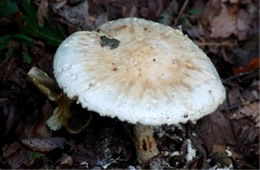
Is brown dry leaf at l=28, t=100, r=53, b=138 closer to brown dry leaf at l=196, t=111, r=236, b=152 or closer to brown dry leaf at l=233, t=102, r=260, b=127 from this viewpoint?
brown dry leaf at l=196, t=111, r=236, b=152

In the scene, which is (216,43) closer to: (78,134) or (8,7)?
(78,134)

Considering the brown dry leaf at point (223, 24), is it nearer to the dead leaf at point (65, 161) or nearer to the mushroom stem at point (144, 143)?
the mushroom stem at point (144, 143)

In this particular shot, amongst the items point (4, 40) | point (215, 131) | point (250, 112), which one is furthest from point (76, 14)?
point (250, 112)

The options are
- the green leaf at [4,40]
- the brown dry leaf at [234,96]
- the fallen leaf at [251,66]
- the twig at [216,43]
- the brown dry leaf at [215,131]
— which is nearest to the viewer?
the green leaf at [4,40]

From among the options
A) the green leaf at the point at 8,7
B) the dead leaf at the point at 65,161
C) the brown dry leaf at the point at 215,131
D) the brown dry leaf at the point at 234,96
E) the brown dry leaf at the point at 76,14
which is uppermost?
the green leaf at the point at 8,7

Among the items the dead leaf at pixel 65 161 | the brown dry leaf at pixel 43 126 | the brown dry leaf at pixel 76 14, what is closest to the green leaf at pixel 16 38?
the brown dry leaf at pixel 43 126

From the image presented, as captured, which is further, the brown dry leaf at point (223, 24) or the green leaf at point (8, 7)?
the brown dry leaf at point (223, 24)

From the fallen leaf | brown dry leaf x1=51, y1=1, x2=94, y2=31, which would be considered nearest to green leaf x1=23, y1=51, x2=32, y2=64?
brown dry leaf x1=51, y1=1, x2=94, y2=31
